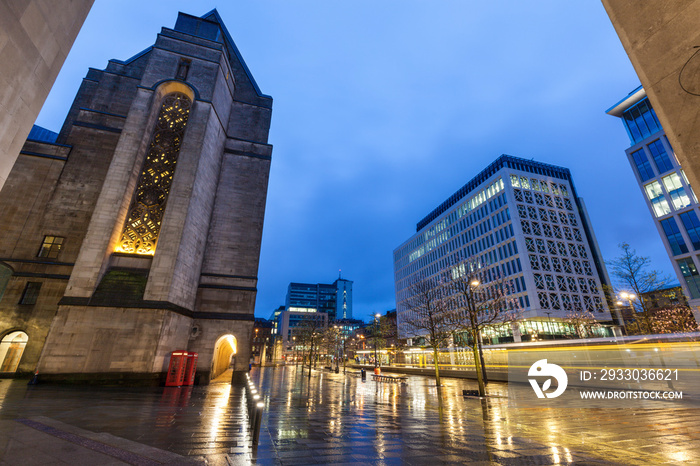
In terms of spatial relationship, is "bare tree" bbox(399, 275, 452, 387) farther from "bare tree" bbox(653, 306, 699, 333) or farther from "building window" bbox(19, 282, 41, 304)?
"building window" bbox(19, 282, 41, 304)

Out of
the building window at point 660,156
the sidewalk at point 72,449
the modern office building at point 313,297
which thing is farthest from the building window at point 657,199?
the modern office building at point 313,297

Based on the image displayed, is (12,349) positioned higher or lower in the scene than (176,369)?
higher

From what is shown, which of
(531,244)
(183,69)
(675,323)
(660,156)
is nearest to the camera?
(675,323)

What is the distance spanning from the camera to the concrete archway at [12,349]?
21625 mm

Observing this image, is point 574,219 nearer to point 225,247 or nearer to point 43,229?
Answer: point 225,247

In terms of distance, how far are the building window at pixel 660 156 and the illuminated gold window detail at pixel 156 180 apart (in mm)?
65016

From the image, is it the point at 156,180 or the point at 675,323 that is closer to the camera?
the point at 156,180

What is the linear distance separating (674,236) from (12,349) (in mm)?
76216

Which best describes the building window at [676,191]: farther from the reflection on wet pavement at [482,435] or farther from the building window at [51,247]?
the building window at [51,247]

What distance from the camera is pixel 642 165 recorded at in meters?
47.6

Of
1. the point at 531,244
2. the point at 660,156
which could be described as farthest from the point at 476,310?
the point at 660,156

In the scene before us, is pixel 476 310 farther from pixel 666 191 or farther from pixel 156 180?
pixel 666 191

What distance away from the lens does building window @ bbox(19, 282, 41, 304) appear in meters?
22.8

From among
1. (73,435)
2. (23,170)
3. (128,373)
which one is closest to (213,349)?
(128,373)
